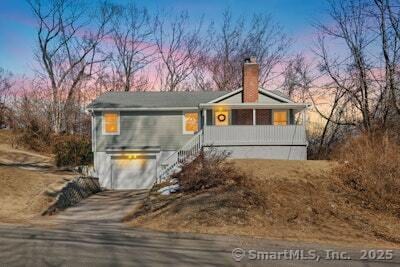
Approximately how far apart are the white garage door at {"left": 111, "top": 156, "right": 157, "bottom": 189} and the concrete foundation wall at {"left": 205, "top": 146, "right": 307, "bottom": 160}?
552 cm

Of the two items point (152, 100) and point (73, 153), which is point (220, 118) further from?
point (73, 153)

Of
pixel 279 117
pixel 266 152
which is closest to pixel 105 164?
pixel 266 152

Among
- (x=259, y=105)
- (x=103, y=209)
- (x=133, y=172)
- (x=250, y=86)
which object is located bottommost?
(x=103, y=209)

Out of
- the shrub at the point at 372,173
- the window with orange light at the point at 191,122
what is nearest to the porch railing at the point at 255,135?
the window with orange light at the point at 191,122

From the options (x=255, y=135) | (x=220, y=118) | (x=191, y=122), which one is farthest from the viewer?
(x=191, y=122)

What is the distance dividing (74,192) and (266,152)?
36.7 ft

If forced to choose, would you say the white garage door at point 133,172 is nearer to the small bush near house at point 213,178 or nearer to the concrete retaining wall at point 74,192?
the concrete retaining wall at point 74,192

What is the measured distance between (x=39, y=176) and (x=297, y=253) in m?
18.3

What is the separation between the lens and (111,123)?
1216 inches

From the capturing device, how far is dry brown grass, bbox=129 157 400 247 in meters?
15.3

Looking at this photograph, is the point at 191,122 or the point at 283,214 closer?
the point at 283,214

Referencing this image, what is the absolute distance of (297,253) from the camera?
11.6 m

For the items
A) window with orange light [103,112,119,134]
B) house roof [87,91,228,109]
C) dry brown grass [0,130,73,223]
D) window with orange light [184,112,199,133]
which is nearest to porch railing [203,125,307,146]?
window with orange light [184,112,199,133]

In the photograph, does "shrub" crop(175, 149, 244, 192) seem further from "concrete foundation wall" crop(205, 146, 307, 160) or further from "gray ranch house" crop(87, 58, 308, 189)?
"gray ranch house" crop(87, 58, 308, 189)
